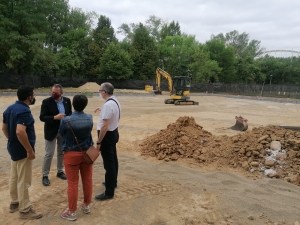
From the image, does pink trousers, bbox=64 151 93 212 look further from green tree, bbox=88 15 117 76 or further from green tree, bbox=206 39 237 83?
green tree, bbox=206 39 237 83

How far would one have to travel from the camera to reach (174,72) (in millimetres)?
44875

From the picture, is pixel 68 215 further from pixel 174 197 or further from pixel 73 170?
pixel 174 197

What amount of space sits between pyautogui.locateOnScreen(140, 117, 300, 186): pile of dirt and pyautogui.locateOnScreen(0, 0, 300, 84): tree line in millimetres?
22233

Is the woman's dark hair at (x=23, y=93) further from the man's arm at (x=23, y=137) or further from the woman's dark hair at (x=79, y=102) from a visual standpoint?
the woman's dark hair at (x=79, y=102)

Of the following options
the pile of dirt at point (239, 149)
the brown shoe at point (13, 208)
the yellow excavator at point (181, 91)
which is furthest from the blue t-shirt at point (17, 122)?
the yellow excavator at point (181, 91)

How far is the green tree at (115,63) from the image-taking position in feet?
122

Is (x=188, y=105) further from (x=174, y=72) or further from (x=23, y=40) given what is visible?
(x=174, y=72)

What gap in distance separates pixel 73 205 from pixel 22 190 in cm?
68

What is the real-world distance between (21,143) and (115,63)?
34.8m

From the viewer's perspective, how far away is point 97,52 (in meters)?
40.8

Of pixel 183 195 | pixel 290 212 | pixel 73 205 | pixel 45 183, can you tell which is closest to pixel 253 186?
pixel 290 212

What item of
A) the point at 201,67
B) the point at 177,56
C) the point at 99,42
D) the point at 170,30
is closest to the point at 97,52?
the point at 99,42

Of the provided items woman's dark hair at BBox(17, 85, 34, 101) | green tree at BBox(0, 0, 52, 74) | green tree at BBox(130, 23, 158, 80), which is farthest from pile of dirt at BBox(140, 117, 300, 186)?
green tree at BBox(130, 23, 158, 80)

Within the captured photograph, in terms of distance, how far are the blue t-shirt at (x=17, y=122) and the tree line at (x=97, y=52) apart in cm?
2366
